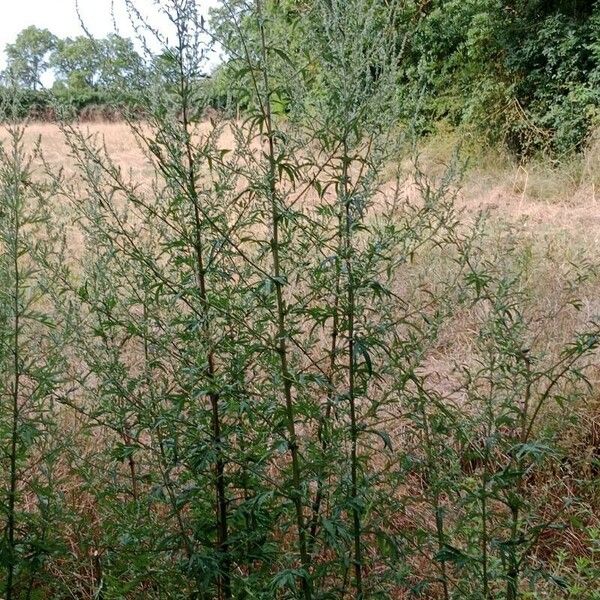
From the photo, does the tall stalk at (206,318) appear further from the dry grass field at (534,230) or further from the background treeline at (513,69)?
the background treeline at (513,69)

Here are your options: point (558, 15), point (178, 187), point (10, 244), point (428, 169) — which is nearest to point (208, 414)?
point (178, 187)

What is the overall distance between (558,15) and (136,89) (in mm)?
10450

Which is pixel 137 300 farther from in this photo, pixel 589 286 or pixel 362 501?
pixel 589 286

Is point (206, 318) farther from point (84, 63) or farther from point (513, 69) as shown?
point (513, 69)

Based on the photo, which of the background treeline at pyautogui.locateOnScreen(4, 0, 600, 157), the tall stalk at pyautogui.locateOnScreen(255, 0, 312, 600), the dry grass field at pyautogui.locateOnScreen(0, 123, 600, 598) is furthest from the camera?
the background treeline at pyautogui.locateOnScreen(4, 0, 600, 157)

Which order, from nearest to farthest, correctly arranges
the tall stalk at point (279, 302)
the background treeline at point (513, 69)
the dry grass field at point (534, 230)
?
the tall stalk at point (279, 302), the dry grass field at point (534, 230), the background treeline at point (513, 69)

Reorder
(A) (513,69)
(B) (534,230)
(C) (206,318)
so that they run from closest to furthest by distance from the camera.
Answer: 1. (C) (206,318)
2. (B) (534,230)
3. (A) (513,69)

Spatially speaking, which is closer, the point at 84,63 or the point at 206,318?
the point at 206,318

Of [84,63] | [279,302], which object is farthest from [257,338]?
[84,63]

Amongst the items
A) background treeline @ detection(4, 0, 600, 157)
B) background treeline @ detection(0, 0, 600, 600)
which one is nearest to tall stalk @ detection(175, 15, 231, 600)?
background treeline @ detection(0, 0, 600, 600)

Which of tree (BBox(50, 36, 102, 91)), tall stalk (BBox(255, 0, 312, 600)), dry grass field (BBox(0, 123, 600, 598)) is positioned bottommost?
dry grass field (BBox(0, 123, 600, 598))

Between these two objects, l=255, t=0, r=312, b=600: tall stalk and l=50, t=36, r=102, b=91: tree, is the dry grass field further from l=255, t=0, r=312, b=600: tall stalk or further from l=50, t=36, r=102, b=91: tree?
l=255, t=0, r=312, b=600: tall stalk

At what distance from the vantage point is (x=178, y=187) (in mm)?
1820

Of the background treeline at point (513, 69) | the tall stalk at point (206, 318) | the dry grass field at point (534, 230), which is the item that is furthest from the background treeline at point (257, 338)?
the background treeline at point (513, 69)
